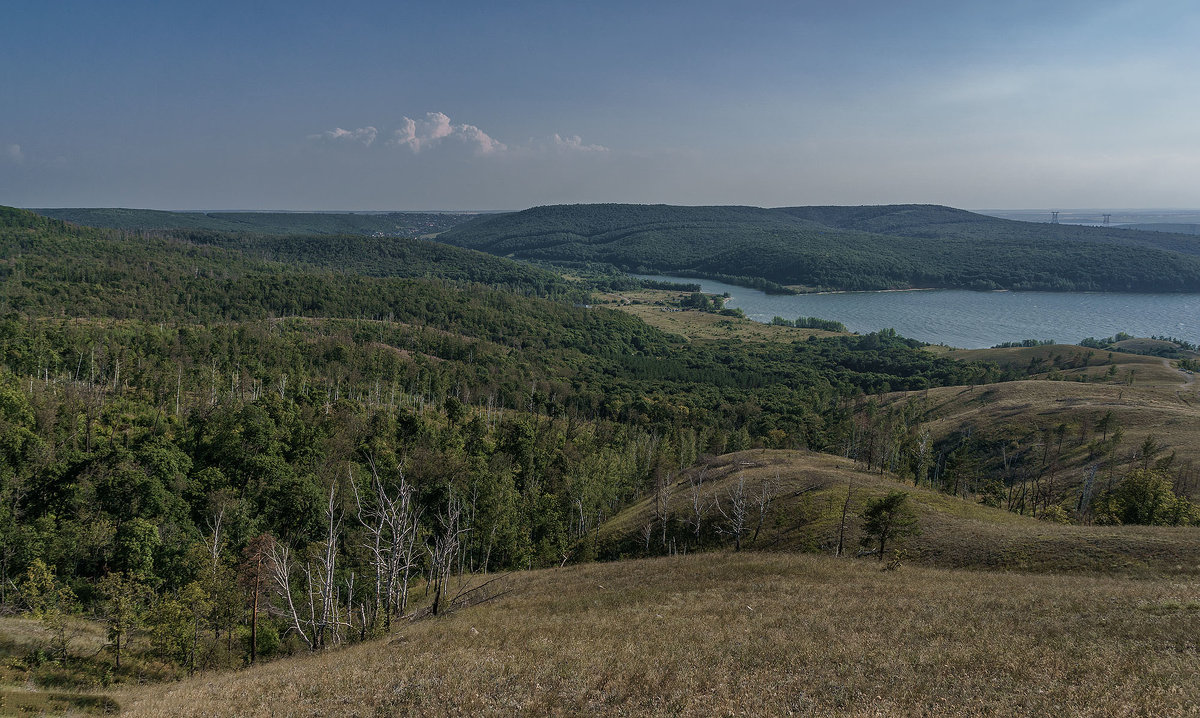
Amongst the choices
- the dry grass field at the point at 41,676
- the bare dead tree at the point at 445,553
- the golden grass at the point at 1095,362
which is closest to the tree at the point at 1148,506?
the bare dead tree at the point at 445,553

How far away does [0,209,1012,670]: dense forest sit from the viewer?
36344 millimetres

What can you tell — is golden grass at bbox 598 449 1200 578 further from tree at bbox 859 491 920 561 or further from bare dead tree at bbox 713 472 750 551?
bare dead tree at bbox 713 472 750 551

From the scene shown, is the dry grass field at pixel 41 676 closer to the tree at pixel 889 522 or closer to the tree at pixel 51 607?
the tree at pixel 51 607

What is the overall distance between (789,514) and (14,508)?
67.4 metres

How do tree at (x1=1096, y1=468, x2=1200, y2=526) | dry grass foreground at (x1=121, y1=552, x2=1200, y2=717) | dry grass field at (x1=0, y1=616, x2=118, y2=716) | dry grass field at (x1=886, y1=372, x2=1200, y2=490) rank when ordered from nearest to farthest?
dry grass foreground at (x1=121, y1=552, x2=1200, y2=717) → dry grass field at (x1=0, y1=616, x2=118, y2=716) → tree at (x1=1096, y1=468, x2=1200, y2=526) → dry grass field at (x1=886, y1=372, x2=1200, y2=490)

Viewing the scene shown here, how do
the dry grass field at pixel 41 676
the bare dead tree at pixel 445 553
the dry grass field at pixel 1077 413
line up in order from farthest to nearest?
the dry grass field at pixel 1077 413 < the bare dead tree at pixel 445 553 < the dry grass field at pixel 41 676

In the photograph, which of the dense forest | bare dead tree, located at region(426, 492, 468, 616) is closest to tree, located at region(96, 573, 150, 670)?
the dense forest

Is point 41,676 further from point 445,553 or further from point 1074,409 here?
point 1074,409

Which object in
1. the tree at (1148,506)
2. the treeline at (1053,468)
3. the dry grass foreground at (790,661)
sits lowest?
the treeline at (1053,468)

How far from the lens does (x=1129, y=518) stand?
174ft

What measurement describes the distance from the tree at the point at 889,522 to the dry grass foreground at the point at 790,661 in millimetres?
9264

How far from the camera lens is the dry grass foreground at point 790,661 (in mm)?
16906

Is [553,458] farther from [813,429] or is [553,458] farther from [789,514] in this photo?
[813,429]

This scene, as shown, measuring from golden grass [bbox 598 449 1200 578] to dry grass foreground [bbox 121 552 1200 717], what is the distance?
5.43 metres
